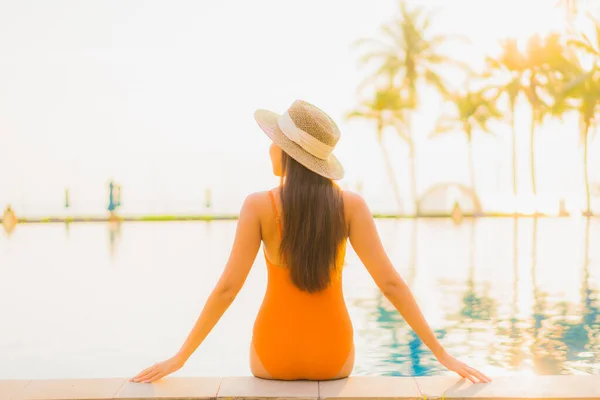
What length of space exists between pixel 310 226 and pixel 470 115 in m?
38.2

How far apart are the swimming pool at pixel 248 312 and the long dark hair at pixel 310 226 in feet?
8.41

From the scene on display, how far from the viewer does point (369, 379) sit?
302 centimetres

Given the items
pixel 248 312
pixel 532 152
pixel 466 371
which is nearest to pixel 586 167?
pixel 532 152

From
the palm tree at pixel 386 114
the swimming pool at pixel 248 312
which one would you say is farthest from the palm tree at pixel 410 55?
the swimming pool at pixel 248 312

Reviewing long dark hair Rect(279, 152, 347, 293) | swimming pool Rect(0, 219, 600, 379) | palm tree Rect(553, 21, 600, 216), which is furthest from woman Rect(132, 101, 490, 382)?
palm tree Rect(553, 21, 600, 216)

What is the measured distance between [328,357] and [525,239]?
1670 cm

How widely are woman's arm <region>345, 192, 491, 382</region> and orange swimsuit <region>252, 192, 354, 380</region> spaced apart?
0.09 meters

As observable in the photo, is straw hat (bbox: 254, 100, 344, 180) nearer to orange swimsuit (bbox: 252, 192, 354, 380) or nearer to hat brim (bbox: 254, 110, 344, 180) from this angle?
hat brim (bbox: 254, 110, 344, 180)

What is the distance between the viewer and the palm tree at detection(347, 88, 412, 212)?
128ft

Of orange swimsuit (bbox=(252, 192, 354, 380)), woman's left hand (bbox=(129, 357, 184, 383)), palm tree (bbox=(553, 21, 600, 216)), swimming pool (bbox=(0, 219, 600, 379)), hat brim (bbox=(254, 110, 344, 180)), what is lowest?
swimming pool (bbox=(0, 219, 600, 379))

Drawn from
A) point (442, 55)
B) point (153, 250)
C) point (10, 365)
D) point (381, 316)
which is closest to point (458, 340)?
point (381, 316)

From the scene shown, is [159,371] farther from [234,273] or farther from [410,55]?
[410,55]

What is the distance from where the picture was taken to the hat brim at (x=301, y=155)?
2.94 m

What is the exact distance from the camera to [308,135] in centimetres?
296
